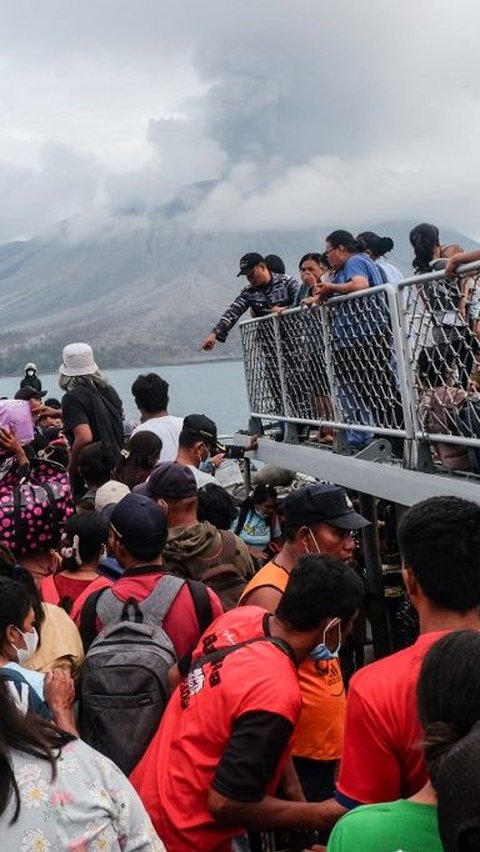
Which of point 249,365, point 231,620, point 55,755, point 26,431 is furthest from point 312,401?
point 55,755

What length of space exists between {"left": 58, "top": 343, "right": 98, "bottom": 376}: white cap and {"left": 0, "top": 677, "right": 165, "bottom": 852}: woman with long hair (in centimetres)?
Answer: 442

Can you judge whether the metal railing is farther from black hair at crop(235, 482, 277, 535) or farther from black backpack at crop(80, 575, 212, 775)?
black backpack at crop(80, 575, 212, 775)

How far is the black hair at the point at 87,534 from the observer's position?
4.21 metres

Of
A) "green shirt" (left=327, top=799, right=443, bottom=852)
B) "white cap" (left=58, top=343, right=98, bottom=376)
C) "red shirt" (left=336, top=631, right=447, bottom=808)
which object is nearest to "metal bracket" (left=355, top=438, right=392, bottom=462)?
"white cap" (left=58, top=343, right=98, bottom=376)

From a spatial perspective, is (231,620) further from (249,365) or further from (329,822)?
(249,365)

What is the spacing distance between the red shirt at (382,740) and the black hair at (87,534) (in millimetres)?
2109

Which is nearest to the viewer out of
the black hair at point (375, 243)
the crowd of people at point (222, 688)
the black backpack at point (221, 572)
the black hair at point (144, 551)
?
the crowd of people at point (222, 688)

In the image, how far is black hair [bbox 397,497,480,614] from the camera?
8.32 feet

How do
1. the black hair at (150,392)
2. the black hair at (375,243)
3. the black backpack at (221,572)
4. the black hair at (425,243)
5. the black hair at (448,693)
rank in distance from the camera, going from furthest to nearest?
the black hair at (375,243) → the black hair at (150,392) → the black hair at (425,243) → the black backpack at (221,572) → the black hair at (448,693)

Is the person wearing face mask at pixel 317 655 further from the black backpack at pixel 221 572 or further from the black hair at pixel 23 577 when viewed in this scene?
the black hair at pixel 23 577

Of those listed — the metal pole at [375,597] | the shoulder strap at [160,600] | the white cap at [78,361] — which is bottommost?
the metal pole at [375,597]

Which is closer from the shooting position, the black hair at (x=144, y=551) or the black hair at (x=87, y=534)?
the black hair at (x=144, y=551)

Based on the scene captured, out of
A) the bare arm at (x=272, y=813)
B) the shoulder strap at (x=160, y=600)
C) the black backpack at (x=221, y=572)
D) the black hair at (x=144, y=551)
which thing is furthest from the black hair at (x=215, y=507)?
the bare arm at (x=272, y=813)

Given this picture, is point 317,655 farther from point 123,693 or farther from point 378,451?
point 378,451
